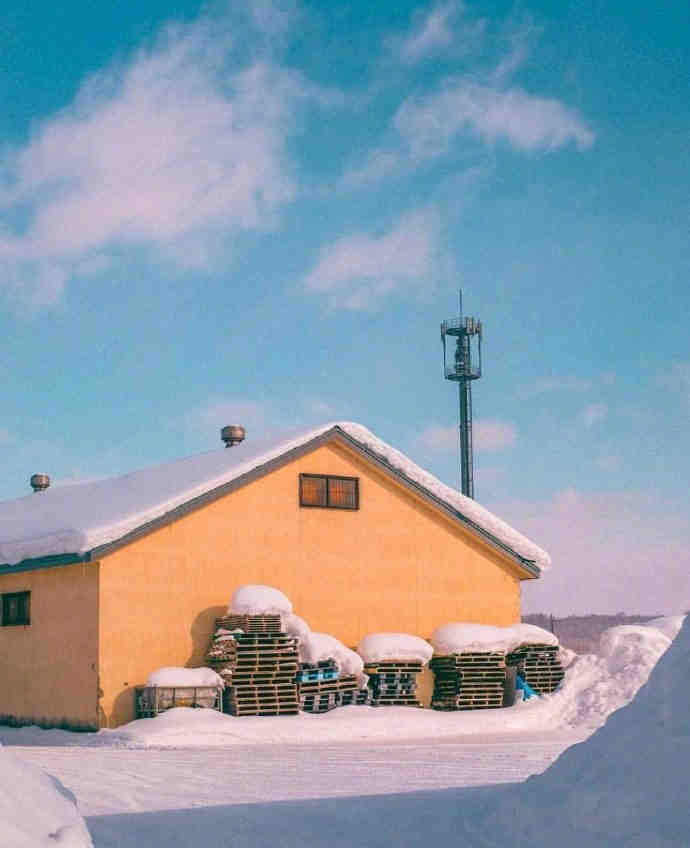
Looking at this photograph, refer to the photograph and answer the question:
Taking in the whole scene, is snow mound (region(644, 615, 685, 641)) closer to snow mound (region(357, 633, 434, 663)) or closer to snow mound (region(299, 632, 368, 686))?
snow mound (region(357, 633, 434, 663))

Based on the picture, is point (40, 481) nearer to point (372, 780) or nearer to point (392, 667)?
point (392, 667)

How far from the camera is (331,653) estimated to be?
20.0 metres

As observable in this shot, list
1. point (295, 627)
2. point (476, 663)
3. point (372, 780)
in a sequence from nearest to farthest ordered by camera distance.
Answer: point (372, 780) < point (295, 627) < point (476, 663)

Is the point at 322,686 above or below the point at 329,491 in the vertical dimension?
below

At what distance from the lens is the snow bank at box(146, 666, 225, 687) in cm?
1836

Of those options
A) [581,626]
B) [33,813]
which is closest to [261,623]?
[33,813]

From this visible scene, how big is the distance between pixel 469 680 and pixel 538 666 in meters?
1.63

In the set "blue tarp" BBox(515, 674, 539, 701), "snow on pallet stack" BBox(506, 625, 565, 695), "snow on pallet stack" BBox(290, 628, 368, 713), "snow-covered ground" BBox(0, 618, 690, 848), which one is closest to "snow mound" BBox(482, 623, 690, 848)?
"snow-covered ground" BBox(0, 618, 690, 848)

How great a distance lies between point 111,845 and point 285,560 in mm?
13359

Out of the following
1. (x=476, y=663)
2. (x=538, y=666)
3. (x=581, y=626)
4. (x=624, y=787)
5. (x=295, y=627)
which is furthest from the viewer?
(x=581, y=626)

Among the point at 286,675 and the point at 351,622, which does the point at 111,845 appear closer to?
the point at 286,675

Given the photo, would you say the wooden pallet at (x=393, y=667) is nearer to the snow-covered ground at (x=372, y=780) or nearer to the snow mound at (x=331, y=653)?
the snow mound at (x=331, y=653)

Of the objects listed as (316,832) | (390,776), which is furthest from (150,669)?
(316,832)

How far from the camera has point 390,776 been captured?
38.2 ft
